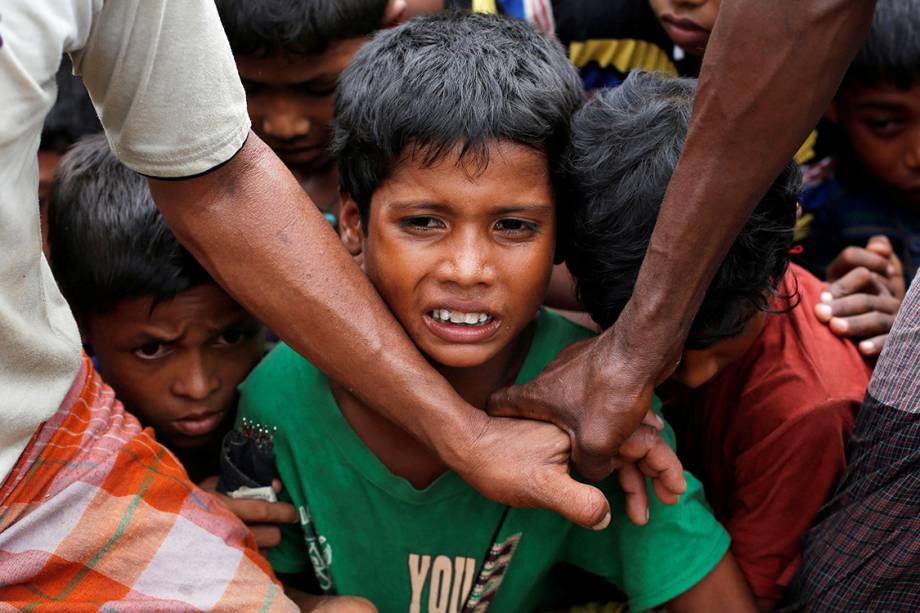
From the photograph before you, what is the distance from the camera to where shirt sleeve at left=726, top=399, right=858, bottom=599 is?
2.14 m

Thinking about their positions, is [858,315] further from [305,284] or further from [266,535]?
[266,535]

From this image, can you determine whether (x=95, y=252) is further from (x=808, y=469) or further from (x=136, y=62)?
(x=808, y=469)

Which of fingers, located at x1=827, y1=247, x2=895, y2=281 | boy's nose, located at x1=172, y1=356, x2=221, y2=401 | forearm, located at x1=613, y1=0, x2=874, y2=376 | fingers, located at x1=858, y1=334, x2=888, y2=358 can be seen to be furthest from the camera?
fingers, located at x1=827, y1=247, x2=895, y2=281

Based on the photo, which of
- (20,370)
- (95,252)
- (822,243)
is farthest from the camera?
(822,243)

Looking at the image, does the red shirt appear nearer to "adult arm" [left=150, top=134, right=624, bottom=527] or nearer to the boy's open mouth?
"adult arm" [left=150, top=134, right=624, bottom=527]

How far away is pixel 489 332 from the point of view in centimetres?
196

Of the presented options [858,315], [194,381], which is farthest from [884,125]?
[194,381]

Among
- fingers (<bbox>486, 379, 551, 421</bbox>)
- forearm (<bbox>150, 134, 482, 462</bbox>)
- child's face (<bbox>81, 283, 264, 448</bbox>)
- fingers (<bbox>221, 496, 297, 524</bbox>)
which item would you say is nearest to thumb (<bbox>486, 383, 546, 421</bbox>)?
fingers (<bbox>486, 379, 551, 421</bbox>)

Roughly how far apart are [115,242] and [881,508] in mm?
1700

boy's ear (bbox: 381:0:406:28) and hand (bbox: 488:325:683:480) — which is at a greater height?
boy's ear (bbox: 381:0:406:28)

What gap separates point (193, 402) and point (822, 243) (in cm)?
195

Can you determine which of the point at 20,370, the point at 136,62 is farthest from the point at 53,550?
the point at 136,62

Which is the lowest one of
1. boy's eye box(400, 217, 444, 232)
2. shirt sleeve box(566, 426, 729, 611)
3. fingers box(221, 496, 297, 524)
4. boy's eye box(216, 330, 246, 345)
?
fingers box(221, 496, 297, 524)

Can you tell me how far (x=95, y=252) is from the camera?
7.80 ft
